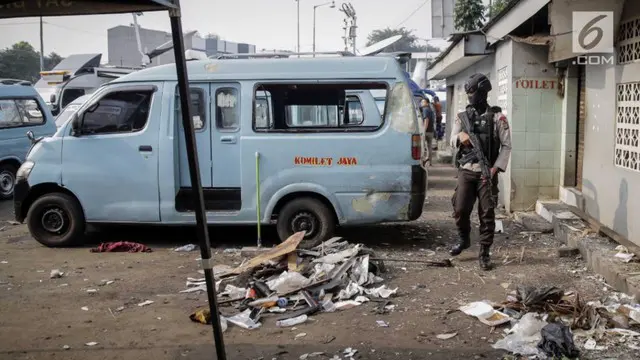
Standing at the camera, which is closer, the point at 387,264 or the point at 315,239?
the point at 387,264

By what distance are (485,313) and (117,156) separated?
4689 millimetres

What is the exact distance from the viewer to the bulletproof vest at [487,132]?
6504 mm

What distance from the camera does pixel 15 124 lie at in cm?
1230

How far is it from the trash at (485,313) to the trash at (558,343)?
0.55m

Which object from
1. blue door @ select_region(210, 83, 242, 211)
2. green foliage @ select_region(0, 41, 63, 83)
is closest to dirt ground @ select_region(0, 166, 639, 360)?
blue door @ select_region(210, 83, 242, 211)

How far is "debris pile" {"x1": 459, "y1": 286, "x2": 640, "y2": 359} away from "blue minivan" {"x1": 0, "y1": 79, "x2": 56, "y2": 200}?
399 inches

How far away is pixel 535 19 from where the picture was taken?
911cm

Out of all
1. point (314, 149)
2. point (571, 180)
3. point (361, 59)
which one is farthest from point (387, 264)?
point (571, 180)

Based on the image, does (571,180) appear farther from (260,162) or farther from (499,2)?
(499,2)

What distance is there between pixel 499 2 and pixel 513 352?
14.2 metres

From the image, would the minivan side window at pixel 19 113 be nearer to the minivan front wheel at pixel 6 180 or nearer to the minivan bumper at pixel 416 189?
the minivan front wheel at pixel 6 180

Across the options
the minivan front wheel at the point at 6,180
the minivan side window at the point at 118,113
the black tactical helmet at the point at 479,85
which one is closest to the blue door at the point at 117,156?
the minivan side window at the point at 118,113

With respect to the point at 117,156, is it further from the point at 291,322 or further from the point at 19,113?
the point at 19,113

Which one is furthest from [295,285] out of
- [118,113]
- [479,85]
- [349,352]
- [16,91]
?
[16,91]
